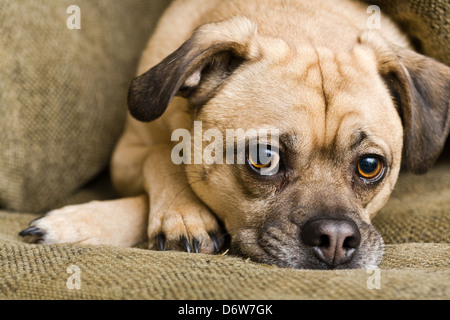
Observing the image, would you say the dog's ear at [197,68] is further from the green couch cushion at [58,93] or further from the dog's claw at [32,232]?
the green couch cushion at [58,93]

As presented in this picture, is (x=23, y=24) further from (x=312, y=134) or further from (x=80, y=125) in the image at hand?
(x=312, y=134)

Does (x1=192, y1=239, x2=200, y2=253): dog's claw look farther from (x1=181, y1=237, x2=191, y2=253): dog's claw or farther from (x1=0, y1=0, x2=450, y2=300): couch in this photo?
(x1=0, y1=0, x2=450, y2=300): couch

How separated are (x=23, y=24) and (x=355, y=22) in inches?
73.6

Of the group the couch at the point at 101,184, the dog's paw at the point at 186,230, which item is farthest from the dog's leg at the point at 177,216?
the couch at the point at 101,184

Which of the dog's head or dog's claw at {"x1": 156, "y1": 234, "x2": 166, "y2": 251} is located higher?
the dog's head

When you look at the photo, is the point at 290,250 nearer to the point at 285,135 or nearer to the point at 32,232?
the point at 285,135

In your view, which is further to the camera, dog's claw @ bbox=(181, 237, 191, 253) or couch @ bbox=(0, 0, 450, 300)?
dog's claw @ bbox=(181, 237, 191, 253)

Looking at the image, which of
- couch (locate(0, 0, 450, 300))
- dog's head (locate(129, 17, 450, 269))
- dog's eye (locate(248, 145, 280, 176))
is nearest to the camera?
couch (locate(0, 0, 450, 300))

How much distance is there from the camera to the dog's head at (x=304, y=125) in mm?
1944

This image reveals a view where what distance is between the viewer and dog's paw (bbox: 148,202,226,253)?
2123 millimetres

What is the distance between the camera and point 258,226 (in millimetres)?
2061

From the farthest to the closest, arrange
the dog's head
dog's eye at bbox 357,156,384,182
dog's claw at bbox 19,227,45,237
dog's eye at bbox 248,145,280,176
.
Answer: dog's claw at bbox 19,227,45,237, dog's eye at bbox 357,156,384,182, dog's eye at bbox 248,145,280,176, the dog's head

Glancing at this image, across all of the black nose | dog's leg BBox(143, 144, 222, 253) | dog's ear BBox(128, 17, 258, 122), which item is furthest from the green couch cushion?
the black nose
